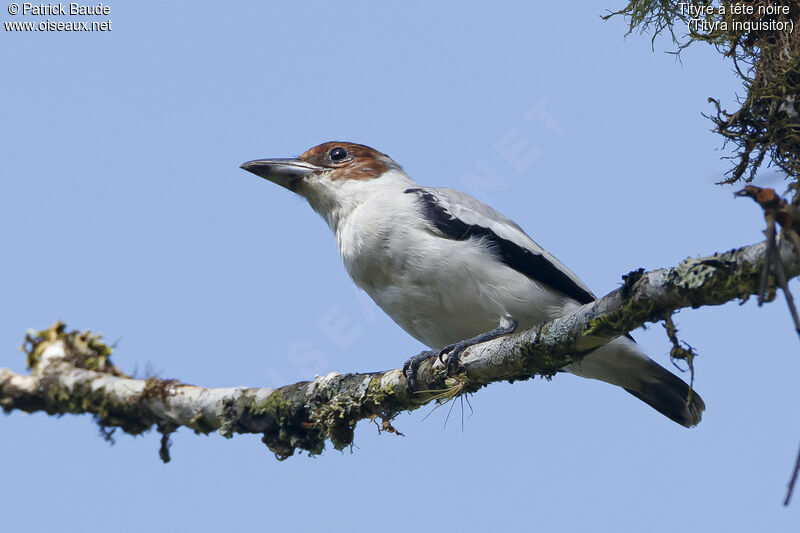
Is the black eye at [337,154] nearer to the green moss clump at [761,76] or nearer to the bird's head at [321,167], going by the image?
the bird's head at [321,167]

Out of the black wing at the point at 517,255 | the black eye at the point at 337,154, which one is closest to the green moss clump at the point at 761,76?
the black wing at the point at 517,255

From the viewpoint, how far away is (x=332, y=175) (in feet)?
20.9

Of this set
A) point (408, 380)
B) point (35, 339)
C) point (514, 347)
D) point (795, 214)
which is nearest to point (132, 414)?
point (35, 339)

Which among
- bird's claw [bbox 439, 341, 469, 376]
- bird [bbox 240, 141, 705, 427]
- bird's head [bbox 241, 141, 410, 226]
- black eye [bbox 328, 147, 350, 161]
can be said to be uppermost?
black eye [bbox 328, 147, 350, 161]

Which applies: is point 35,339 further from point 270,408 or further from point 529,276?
point 529,276

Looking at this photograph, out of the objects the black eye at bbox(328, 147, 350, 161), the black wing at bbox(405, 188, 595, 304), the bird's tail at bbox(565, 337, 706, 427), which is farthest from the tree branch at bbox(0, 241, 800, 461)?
the black eye at bbox(328, 147, 350, 161)

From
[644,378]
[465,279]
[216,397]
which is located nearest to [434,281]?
[465,279]

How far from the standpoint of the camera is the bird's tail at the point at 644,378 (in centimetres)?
542

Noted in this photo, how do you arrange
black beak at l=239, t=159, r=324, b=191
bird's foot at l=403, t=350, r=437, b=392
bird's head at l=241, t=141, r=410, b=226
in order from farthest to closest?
black beak at l=239, t=159, r=324, b=191 → bird's head at l=241, t=141, r=410, b=226 → bird's foot at l=403, t=350, r=437, b=392

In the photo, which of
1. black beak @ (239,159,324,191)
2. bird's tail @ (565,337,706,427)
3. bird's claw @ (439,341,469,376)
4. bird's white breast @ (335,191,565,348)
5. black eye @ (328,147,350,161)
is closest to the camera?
bird's claw @ (439,341,469,376)

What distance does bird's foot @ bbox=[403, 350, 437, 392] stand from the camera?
462 centimetres

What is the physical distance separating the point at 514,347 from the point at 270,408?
5.57ft

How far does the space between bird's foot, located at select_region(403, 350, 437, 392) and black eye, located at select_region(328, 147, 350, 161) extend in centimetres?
235

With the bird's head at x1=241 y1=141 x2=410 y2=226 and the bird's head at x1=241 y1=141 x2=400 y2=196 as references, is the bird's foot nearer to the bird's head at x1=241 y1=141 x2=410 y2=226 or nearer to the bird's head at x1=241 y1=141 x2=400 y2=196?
the bird's head at x1=241 y1=141 x2=410 y2=226
